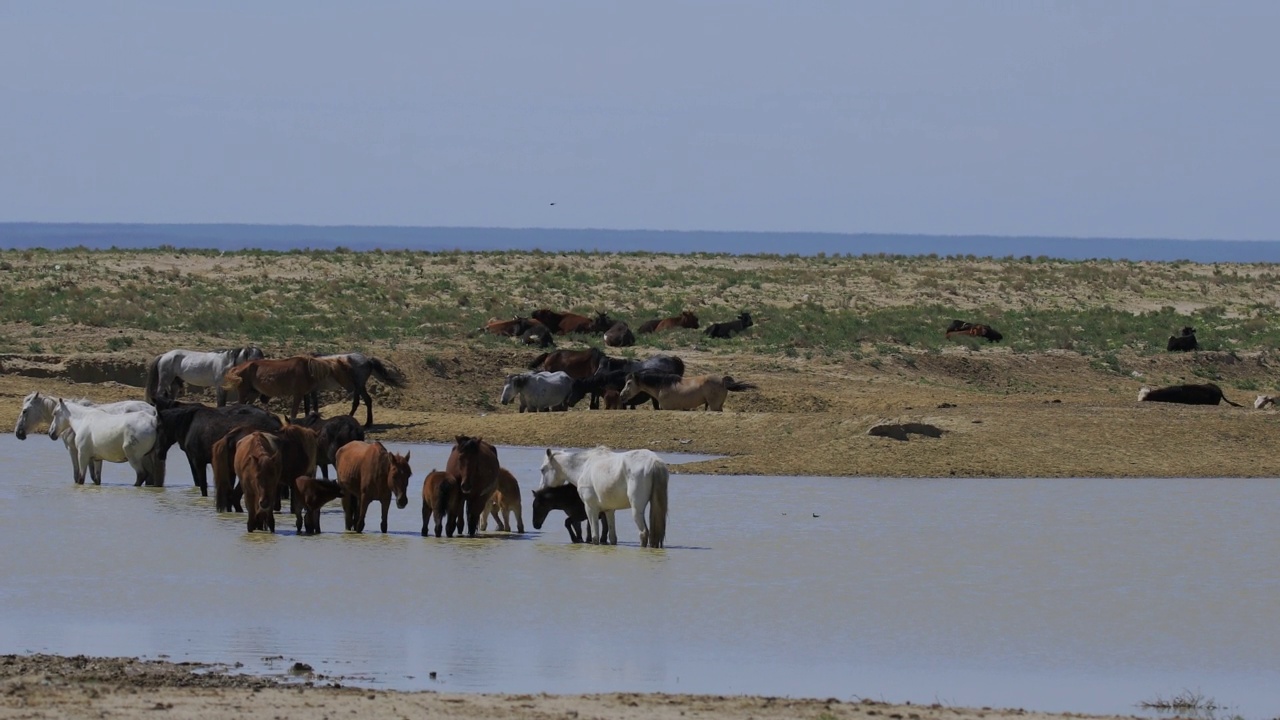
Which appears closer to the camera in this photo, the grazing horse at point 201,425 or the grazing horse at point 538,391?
the grazing horse at point 201,425

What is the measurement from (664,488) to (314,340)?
60.7 feet

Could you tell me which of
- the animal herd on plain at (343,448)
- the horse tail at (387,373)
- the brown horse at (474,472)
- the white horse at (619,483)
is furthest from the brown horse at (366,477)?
the horse tail at (387,373)

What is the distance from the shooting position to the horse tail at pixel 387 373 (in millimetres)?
25703

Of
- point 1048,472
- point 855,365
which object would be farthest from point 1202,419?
point 855,365

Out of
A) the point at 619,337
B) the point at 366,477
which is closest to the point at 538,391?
the point at 619,337

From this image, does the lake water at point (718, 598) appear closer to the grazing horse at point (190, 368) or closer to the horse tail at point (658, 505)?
the horse tail at point (658, 505)

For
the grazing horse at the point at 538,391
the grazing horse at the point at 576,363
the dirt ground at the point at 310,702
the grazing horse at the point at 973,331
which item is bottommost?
the grazing horse at the point at 538,391

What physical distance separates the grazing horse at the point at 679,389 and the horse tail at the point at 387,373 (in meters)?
3.47

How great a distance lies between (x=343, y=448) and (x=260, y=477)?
30.0 inches

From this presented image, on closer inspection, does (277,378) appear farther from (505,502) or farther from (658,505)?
(658,505)

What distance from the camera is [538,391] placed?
1028 inches

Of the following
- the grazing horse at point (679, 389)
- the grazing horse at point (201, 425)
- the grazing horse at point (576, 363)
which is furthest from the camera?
the grazing horse at point (576, 363)

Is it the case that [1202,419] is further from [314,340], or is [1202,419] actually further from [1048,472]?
[314,340]

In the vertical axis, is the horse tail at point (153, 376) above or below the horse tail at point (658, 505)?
below
